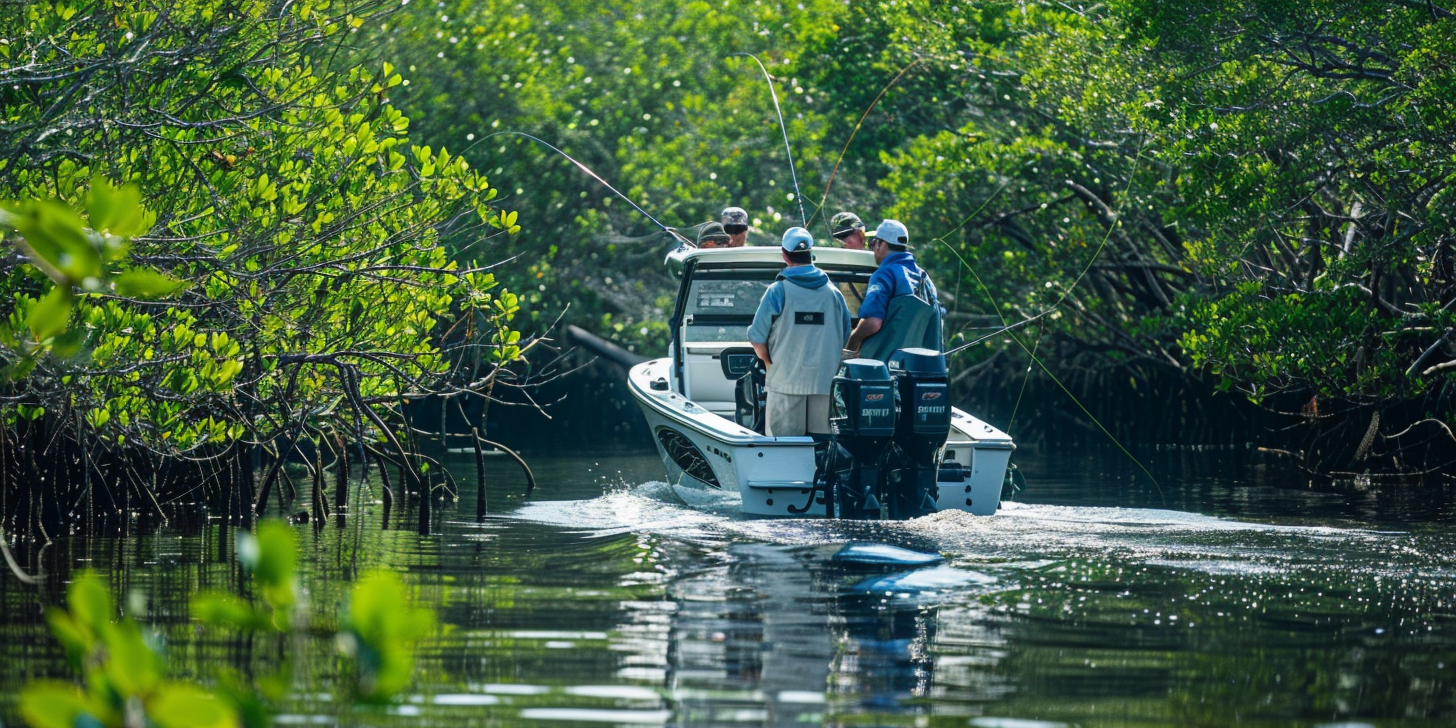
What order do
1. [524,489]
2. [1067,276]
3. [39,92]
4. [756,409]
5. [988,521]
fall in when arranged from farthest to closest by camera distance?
[1067,276] < [524,489] < [756,409] < [988,521] < [39,92]

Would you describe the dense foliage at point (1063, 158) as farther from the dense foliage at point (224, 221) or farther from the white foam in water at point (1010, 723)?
the white foam in water at point (1010, 723)

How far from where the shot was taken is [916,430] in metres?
9.38

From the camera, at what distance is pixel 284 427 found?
9.92 m

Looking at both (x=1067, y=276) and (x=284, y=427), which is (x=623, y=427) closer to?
(x=1067, y=276)

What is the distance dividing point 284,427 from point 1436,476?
9770 mm

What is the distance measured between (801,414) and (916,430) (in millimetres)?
922

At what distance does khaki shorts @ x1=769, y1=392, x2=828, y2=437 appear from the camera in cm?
1009

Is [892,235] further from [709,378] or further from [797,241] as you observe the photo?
[709,378]

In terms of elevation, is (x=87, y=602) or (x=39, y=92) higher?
(x=39, y=92)

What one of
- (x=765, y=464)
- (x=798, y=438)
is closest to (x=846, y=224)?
(x=798, y=438)

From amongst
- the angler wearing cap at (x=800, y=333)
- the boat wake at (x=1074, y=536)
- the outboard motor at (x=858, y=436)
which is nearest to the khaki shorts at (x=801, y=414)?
the angler wearing cap at (x=800, y=333)

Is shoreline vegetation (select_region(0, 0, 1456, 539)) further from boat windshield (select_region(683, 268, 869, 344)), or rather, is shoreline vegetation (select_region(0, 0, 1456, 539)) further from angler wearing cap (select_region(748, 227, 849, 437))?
angler wearing cap (select_region(748, 227, 849, 437))

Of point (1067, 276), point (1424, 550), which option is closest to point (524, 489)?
point (1424, 550)

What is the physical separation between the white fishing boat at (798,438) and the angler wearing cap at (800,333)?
258 mm
